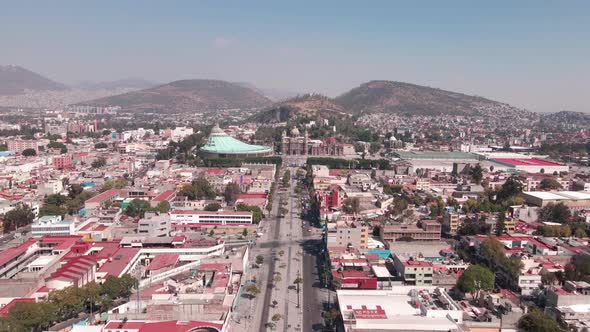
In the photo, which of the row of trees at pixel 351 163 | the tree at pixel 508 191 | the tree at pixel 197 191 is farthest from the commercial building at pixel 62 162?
the tree at pixel 508 191

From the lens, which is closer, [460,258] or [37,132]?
[460,258]

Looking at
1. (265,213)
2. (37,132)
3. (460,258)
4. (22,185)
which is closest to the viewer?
(460,258)

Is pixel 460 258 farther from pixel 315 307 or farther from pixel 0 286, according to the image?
pixel 0 286

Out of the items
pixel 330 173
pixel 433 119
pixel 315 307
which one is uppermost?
pixel 433 119

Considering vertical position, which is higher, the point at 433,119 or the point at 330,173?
the point at 433,119

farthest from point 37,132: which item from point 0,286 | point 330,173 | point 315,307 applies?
point 315,307

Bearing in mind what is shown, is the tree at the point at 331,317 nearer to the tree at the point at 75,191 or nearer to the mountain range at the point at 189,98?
the tree at the point at 75,191

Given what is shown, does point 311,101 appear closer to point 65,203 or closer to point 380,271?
point 65,203

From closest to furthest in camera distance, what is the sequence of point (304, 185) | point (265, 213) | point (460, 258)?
point (460, 258)
point (265, 213)
point (304, 185)
